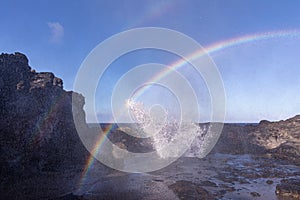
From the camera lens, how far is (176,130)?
43125 millimetres

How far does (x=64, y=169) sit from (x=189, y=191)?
13.1 meters

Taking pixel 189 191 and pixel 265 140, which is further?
pixel 265 140

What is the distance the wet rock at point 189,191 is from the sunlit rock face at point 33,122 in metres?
12.4

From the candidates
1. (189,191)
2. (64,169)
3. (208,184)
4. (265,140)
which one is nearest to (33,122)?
(64,169)

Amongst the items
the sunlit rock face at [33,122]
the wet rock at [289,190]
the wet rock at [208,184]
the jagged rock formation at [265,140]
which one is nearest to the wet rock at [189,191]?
the wet rock at [208,184]

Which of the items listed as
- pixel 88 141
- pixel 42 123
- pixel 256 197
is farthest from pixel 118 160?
pixel 256 197

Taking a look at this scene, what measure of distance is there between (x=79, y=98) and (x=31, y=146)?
12.1m

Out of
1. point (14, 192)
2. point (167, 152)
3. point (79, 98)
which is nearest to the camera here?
point (14, 192)

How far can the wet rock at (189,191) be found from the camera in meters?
15.8

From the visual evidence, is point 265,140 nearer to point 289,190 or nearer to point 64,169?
point 289,190

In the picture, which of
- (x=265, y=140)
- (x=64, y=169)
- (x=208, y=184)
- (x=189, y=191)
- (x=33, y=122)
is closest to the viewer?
(x=189, y=191)

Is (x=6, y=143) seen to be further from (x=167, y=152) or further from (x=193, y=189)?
(x=167, y=152)

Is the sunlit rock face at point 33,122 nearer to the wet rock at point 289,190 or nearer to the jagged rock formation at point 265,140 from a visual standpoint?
the wet rock at point 289,190

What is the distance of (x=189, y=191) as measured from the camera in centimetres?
1689
